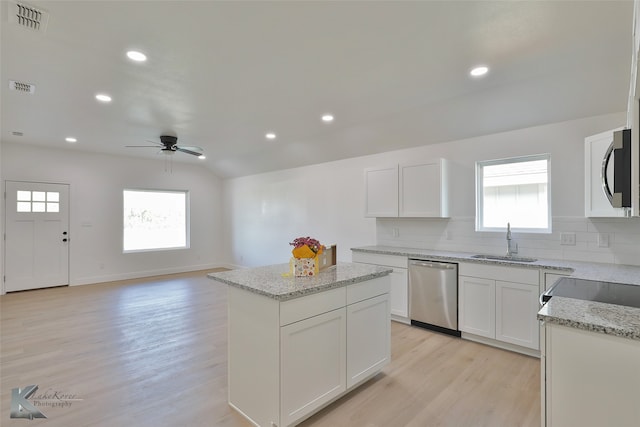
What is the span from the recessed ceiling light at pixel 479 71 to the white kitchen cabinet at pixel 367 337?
2.12 meters

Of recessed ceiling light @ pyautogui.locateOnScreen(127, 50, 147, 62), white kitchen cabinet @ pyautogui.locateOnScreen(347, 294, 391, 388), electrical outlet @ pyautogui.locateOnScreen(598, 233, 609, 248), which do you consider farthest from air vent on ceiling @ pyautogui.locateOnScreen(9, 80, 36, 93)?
electrical outlet @ pyautogui.locateOnScreen(598, 233, 609, 248)

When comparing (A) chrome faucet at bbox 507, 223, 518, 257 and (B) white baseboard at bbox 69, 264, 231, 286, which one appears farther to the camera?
(B) white baseboard at bbox 69, 264, 231, 286

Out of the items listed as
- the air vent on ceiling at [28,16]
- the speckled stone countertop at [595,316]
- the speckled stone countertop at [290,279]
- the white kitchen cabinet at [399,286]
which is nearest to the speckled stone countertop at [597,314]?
the speckled stone countertop at [595,316]

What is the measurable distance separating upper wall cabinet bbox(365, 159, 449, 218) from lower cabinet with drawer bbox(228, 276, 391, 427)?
188cm

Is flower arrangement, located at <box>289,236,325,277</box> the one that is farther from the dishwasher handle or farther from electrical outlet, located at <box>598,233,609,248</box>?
electrical outlet, located at <box>598,233,609,248</box>

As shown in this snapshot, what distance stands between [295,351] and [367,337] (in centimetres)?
78

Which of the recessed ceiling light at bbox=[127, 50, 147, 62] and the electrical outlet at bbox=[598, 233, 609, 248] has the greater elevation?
the recessed ceiling light at bbox=[127, 50, 147, 62]

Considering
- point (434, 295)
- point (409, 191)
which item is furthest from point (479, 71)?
point (434, 295)

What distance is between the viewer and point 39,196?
5.74 metres

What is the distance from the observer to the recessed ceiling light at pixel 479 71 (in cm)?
262

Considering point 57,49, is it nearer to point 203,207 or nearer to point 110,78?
point 110,78

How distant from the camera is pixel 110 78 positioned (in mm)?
2875

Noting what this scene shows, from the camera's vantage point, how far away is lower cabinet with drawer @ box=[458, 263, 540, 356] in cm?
294

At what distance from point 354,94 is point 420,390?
9.29 ft
